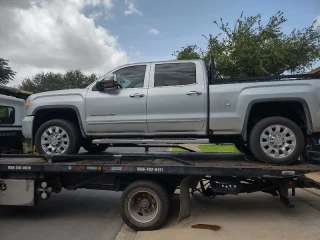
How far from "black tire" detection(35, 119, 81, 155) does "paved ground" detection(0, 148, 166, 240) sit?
118 cm

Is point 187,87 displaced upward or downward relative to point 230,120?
upward

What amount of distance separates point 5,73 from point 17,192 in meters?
17.8

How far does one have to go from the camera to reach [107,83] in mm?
5539

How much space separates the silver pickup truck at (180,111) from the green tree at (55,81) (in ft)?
152

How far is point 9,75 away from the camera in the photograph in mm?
21609

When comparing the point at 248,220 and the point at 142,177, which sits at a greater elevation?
the point at 142,177

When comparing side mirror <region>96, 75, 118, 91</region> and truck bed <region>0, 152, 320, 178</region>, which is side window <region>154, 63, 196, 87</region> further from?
truck bed <region>0, 152, 320, 178</region>

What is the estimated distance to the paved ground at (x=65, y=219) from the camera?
16.4 ft

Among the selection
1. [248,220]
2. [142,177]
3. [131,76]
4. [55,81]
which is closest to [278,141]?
[248,220]

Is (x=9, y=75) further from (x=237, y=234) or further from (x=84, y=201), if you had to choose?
(x=237, y=234)

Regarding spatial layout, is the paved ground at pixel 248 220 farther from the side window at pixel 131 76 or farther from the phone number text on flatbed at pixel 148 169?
the side window at pixel 131 76

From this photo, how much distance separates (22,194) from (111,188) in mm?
1478

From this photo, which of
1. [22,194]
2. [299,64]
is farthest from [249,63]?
[22,194]

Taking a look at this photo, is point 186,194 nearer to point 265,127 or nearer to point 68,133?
point 265,127
